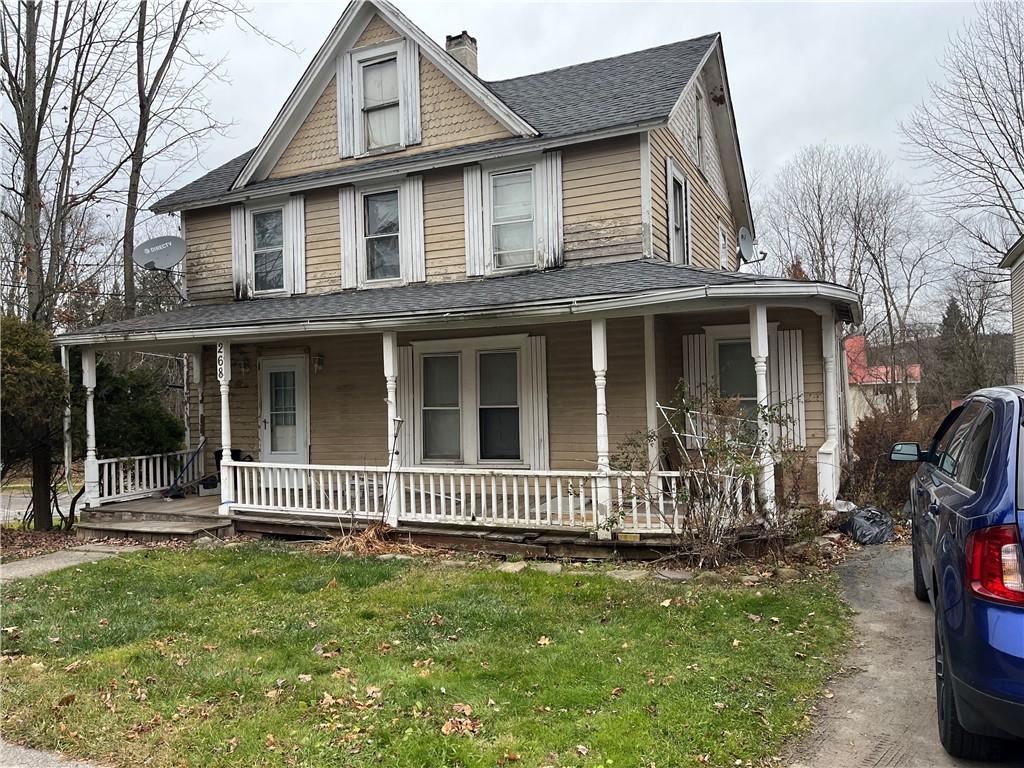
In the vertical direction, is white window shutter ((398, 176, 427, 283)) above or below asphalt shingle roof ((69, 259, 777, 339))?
above

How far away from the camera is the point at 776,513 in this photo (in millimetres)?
7262

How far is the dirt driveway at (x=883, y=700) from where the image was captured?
11.6 ft

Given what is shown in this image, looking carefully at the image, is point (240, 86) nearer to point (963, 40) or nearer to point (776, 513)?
point (776, 513)

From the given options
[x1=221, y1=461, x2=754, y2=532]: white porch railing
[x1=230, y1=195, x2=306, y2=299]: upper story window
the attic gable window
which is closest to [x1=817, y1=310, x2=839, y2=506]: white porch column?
[x1=221, y1=461, x2=754, y2=532]: white porch railing

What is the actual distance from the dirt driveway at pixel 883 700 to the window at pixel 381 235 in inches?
330

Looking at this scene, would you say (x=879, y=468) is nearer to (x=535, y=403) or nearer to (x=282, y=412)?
(x=535, y=403)

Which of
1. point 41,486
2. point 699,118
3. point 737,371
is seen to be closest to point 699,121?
point 699,118

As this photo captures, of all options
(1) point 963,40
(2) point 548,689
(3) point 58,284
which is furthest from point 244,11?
(1) point 963,40

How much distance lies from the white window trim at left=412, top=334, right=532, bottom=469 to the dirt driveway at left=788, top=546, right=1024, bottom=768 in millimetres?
5149

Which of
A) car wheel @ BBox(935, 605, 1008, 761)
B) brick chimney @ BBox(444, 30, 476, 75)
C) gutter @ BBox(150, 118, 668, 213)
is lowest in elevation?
car wheel @ BBox(935, 605, 1008, 761)

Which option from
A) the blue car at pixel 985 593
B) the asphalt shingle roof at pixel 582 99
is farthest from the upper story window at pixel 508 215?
the blue car at pixel 985 593

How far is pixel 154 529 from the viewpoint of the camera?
9984 millimetres

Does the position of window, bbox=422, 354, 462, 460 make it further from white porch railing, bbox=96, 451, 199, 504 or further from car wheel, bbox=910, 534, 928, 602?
car wheel, bbox=910, 534, 928, 602

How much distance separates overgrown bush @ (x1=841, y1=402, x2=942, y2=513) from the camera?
997 centimetres
